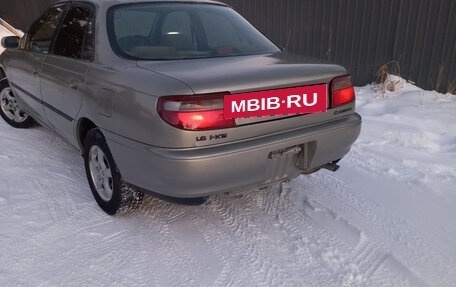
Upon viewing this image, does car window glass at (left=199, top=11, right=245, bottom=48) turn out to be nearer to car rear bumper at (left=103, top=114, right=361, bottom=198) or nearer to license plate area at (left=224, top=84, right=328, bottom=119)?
license plate area at (left=224, top=84, right=328, bottom=119)

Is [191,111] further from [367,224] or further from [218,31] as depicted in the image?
[367,224]

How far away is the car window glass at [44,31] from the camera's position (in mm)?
3414

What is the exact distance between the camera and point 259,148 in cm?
219

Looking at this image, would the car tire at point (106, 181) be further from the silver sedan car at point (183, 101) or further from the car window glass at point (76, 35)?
the car window glass at point (76, 35)

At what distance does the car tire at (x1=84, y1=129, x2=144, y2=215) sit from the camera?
8.60 feet

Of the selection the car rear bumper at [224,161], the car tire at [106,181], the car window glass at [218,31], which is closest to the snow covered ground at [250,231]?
the car tire at [106,181]

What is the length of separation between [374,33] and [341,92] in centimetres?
385

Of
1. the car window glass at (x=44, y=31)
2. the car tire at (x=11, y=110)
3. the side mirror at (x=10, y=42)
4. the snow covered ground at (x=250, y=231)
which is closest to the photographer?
the snow covered ground at (x=250, y=231)

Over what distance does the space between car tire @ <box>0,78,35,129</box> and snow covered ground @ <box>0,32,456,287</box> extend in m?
0.86

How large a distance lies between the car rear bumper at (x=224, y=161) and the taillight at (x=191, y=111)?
0.13 metres

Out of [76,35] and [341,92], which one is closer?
[341,92]

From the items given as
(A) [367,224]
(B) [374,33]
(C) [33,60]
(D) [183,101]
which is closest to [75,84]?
(C) [33,60]

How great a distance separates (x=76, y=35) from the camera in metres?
3.00

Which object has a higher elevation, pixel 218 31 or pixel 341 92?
pixel 218 31
